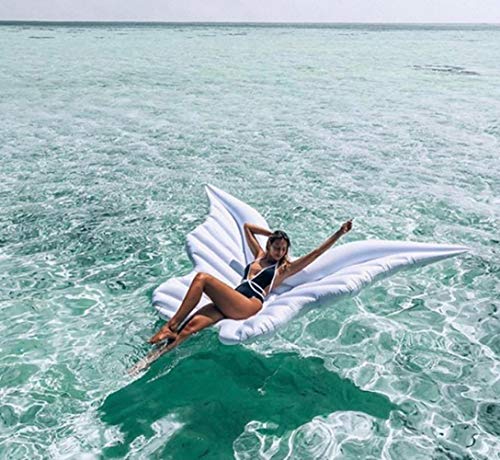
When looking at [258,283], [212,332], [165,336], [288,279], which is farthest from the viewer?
[212,332]

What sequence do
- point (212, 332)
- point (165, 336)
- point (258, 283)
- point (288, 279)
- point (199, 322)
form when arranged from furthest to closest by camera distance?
point (212, 332) → point (288, 279) → point (258, 283) → point (199, 322) → point (165, 336)

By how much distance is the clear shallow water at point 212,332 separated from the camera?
16.3 feet

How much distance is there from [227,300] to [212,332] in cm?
92

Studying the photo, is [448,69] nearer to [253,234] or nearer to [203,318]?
[253,234]

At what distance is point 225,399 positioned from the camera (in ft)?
17.4

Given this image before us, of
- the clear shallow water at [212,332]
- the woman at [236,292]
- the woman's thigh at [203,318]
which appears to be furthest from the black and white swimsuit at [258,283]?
the clear shallow water at [212,332]

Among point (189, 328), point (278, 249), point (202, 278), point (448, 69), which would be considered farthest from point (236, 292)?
point (448, 69)

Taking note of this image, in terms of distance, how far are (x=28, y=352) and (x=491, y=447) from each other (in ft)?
15.0

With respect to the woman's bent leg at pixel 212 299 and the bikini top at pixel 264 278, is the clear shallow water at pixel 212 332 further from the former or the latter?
the bikini top at pixel 264 278

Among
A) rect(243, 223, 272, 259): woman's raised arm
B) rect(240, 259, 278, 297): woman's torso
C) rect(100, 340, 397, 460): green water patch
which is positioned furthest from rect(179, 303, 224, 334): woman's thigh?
rect(243, 223, 272, 259): woman's raised arm

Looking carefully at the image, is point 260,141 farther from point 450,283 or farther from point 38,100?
point 38,100

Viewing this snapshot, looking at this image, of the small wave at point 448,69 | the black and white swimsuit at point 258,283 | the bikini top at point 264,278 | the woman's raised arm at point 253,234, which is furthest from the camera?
the small wave at point 448,69

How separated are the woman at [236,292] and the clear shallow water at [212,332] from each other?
2.11 ft

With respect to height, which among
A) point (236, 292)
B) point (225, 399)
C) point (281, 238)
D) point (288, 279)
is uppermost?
point (281, 238)
